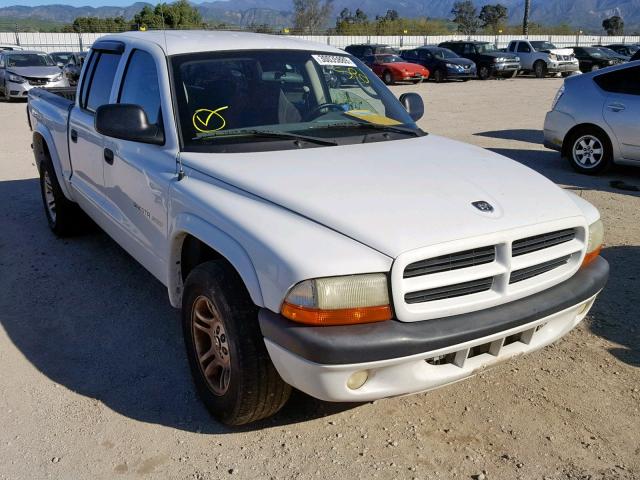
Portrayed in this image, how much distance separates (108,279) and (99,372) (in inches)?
59.3

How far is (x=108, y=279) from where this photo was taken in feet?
16.9

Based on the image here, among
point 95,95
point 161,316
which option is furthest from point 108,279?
point 95,95

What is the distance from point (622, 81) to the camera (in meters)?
8.50

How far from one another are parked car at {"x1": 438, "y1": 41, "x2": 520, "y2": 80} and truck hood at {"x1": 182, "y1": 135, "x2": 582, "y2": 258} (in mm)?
27720

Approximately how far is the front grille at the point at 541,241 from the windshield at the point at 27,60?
20.4 m

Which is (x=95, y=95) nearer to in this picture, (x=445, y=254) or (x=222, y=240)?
(x=222, y=240)

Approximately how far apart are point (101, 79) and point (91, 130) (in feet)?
1.42

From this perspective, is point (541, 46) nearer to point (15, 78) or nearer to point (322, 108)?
point (15, 78)

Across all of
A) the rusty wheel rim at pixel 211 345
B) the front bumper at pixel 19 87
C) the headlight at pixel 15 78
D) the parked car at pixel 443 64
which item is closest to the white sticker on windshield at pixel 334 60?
the rusty wheel rim at pixel 211 345

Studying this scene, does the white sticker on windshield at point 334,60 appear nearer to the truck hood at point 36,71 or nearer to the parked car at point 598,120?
the parked car at point 598,120

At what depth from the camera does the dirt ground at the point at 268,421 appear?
2967mm

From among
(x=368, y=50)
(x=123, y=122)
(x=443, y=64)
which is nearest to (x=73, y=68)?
(x=368, y=50)

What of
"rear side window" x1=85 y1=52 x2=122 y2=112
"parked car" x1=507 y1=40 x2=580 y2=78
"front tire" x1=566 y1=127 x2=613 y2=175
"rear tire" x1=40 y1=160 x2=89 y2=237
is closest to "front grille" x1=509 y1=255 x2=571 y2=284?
"rear side window" x1=85 y1=52 x2=122 y2=112

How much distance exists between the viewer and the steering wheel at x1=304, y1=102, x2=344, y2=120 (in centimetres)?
396
